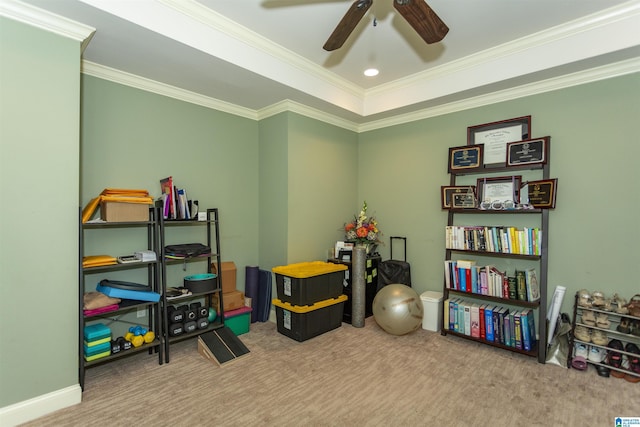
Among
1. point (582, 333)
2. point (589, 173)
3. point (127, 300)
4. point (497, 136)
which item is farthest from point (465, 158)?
point (127, 300)

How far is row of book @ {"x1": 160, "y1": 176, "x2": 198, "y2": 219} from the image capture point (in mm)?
2969

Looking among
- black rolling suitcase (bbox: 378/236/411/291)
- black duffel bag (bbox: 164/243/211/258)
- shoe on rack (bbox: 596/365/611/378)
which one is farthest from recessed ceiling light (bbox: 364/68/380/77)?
shoe on rack (bbox: 596/365/611/378)

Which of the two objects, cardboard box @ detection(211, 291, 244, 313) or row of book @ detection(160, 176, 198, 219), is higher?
row of book @ detection(160, 176, 198, 219)

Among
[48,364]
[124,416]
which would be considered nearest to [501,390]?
[124,416]

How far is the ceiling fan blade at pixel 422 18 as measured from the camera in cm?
162

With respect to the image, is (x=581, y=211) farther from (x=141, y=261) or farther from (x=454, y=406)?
(x=141, y=261)

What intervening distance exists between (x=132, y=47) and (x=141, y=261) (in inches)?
70.9

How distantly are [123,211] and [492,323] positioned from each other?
3.64 metres

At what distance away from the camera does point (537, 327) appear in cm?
313

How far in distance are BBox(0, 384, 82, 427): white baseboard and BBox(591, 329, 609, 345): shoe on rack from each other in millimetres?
4136

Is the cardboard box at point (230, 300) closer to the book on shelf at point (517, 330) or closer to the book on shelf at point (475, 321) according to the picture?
the book on shelf at point (475, 321)

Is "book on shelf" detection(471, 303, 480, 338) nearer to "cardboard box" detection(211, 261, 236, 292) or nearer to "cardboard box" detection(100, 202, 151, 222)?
"cardboard box" detection(211, 261, 236, 292)

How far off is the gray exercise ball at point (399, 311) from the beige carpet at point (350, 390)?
0.83ft

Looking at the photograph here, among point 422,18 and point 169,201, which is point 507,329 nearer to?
point 422,18
